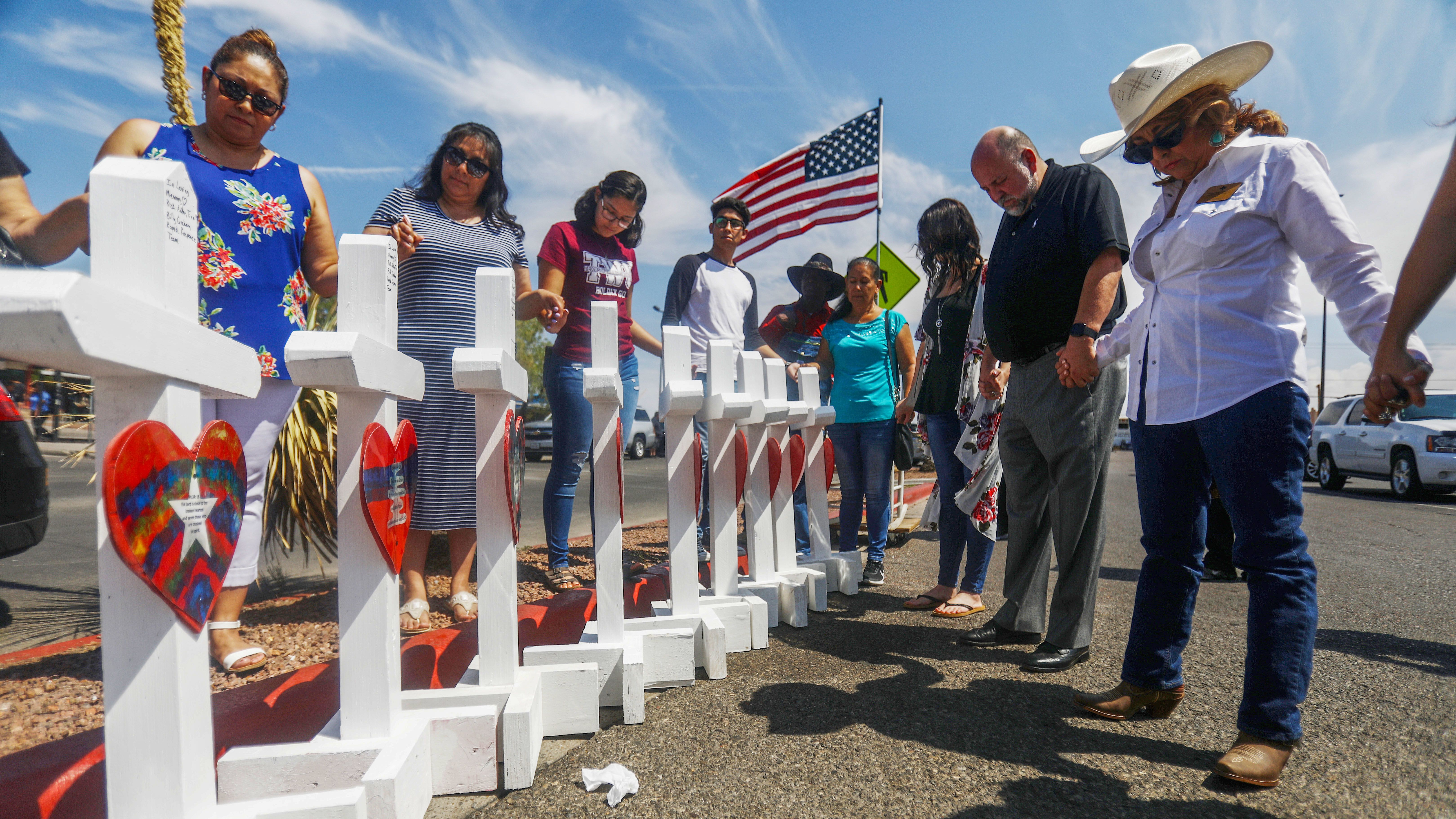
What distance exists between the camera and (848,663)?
8.71 ft

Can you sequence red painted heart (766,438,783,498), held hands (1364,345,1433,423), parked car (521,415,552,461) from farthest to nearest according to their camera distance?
parked car (521,415,552,461) → red painted heart (766,438,783,498) → held hands (1364,345,1433,423)

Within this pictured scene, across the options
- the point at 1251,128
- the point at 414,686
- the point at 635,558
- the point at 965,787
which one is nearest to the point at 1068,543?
the point at 965,787

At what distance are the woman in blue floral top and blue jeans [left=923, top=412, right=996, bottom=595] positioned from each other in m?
2.82

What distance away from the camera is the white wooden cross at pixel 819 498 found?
3812 millimetres

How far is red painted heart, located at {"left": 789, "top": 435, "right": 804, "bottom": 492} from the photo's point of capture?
375 centimetres

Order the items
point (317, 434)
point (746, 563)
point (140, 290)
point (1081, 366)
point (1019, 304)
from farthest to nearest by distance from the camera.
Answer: point (746, 563) → point (317, 434) → point (1019, 304) → point (1081, 366) → point (140, 290)

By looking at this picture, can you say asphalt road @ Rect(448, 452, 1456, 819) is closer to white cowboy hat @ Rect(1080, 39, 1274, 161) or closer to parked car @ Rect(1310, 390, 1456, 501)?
white cowboy hat @ Rect(1080, 39, 1274, 161)

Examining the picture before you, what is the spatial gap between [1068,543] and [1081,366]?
2.23 feet

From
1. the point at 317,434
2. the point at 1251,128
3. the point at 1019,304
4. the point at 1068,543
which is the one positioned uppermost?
the point at 1251,128

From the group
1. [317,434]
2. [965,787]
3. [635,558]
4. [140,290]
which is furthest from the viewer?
[635,558]

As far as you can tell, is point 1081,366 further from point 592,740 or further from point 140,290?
point 140,290

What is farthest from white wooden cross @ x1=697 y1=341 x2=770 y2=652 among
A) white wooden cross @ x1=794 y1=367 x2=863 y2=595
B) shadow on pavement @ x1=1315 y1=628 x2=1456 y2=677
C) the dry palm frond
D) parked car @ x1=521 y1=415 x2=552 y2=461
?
parked car @ x1=521 y1=415 x2=552 y2=461

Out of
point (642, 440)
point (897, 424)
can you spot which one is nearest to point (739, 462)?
point (897, 424)

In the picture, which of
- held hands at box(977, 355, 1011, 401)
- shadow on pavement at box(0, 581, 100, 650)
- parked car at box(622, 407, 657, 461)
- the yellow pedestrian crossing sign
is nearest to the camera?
shadow on pavement at box(0, 581, 100, 650)
